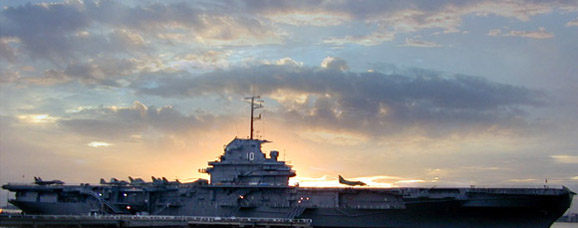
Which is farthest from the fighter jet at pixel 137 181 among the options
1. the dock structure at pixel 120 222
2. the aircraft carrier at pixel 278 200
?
the dock structure at pixel 120 222

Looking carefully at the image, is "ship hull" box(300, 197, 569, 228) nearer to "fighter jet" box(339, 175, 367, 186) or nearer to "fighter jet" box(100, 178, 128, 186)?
"fighter jet" box(339, 175, 367, 186)

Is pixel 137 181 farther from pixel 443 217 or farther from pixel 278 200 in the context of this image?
pixel 443 217

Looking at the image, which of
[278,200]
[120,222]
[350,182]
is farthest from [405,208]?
[120,222]

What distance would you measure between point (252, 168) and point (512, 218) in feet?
56.1

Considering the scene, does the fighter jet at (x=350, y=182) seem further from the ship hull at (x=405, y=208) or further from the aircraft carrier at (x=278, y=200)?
the ship hull at (x=405, y=208)

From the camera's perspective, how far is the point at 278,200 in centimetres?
4088

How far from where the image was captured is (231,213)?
137 ft

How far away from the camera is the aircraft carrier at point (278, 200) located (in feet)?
119

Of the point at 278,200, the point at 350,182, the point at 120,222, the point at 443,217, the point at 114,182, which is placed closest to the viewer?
the point at 120,222

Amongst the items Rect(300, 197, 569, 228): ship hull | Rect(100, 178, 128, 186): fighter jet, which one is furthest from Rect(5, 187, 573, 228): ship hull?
Rect(100, 178, 128, 186): fighter jet

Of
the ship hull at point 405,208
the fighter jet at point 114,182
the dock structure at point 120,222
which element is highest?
the fighter jet at point 114,182

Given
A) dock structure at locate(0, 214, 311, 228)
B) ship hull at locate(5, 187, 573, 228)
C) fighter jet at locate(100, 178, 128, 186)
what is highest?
fighter jet at locate(100, 178, 128, 186)

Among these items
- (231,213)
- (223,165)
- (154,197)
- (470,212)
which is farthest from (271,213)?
(470,212)

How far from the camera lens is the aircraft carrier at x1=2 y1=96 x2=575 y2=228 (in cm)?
3612
